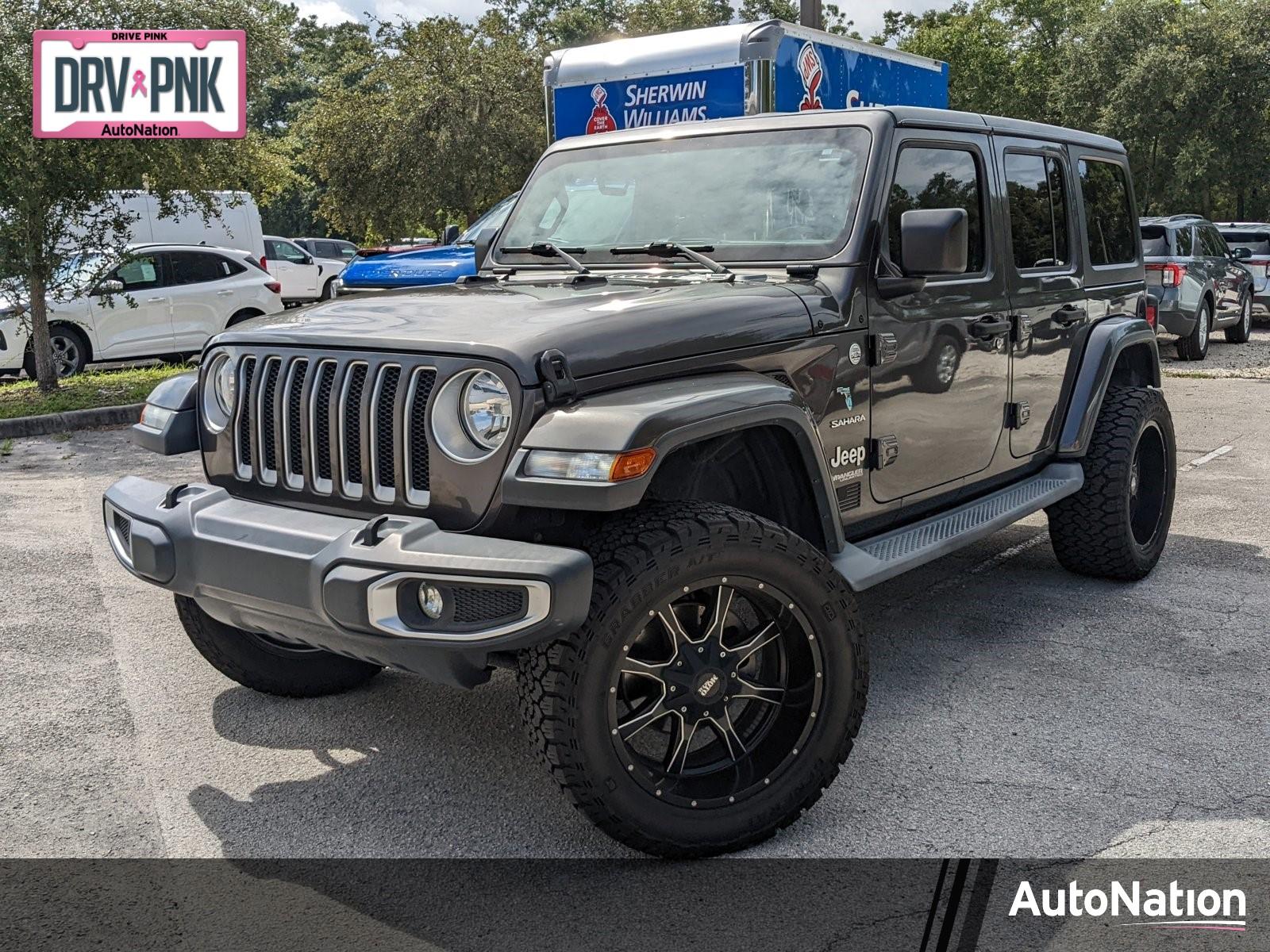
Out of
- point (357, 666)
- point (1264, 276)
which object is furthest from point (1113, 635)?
point (1264, 276)

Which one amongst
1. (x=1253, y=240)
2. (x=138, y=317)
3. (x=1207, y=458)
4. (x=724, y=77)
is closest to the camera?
(x=724, y=77)

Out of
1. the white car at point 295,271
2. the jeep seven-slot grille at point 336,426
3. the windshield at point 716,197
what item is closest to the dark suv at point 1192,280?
the windshield at point 716,197

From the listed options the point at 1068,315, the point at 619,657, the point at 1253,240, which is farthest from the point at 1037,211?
the point at 1253,240

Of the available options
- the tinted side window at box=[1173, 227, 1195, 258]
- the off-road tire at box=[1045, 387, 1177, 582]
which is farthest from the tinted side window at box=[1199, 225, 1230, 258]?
the off-road tire at box=[1045, 387, 1177, 582]

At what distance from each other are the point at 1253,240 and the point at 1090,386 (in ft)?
53.6

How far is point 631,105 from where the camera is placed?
9.51 m

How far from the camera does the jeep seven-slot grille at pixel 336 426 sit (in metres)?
3.30

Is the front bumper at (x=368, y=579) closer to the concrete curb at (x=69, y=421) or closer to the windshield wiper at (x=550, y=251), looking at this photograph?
the windshield wiper at (x=550, y=251)

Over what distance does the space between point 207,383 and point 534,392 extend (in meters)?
1.29

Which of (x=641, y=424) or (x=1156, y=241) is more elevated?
(x=1156, y=241)

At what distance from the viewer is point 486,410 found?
3248 mm

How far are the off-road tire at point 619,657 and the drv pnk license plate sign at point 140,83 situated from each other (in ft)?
33.9

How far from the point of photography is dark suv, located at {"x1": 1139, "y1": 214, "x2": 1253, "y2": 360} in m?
15.0

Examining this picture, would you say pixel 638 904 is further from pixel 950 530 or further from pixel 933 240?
pixel 933 240
